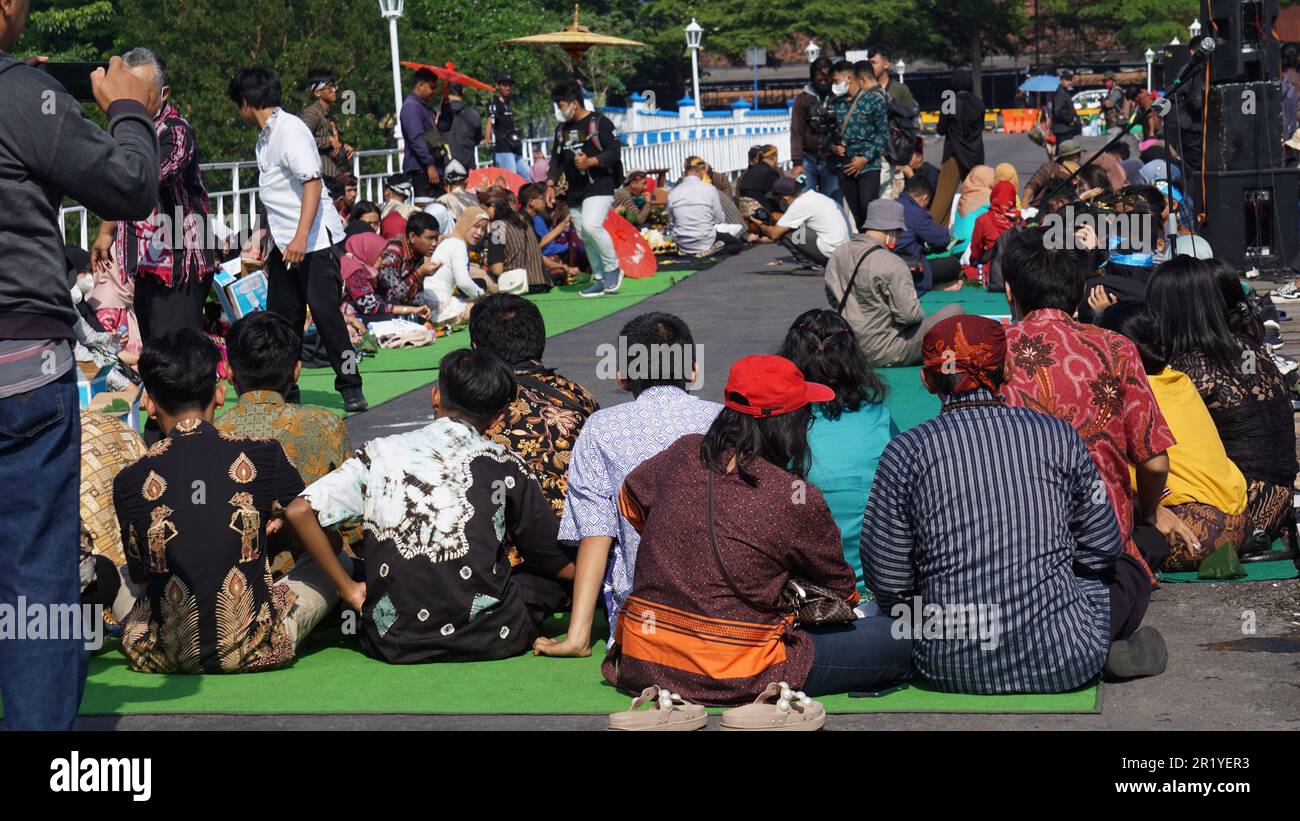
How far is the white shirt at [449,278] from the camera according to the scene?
14469 millimetres

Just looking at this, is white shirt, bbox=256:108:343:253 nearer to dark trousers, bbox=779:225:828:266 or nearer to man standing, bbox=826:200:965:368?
man standing, bbox=826:200:965:368

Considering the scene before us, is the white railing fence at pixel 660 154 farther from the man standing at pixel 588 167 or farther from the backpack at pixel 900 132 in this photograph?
the backpack at pixel 900 132

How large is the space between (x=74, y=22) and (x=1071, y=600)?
Answer: 37.1m

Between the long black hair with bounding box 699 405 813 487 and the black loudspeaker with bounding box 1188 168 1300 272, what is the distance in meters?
10.9

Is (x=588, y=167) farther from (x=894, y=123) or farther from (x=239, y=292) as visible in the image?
(x=239, y=292)

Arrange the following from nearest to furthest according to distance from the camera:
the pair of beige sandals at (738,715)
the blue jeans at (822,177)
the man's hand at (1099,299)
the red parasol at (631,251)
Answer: the pair of beige sandals at (738,715) < the man's hand at (1099,299) < the blue jeans at (822,177) < the red parasol at (631,251)

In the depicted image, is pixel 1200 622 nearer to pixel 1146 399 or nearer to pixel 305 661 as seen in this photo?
pixel 1146 399

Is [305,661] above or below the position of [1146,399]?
below

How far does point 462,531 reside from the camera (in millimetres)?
Answer: 5508

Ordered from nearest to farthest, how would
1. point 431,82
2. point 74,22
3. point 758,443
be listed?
1. point 758,443
2. point 431,82
3. point 74,22

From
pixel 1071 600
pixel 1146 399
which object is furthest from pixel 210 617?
pixel 1146 399

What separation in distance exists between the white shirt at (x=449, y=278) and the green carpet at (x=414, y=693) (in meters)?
8.80

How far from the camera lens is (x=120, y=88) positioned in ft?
13.9

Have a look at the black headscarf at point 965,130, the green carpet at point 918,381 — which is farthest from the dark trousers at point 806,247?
the black headscarf at point 965,130
